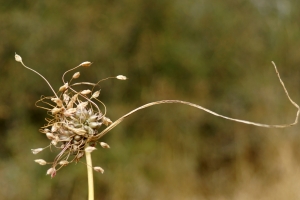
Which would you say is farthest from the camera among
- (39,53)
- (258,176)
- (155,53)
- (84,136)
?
(155,53)

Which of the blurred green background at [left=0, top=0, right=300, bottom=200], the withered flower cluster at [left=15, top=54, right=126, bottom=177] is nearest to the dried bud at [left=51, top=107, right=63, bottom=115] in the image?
the withered flower cluster at [left=15, top=54, right=126, bottom=177]

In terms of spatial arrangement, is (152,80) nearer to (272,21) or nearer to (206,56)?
(206,56)

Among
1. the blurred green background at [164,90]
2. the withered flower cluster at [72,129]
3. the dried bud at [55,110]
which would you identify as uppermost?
the dried bud at [55,110]

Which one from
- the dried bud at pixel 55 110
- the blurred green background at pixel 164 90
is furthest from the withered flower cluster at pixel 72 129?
the blurred green background at pixel 164 90

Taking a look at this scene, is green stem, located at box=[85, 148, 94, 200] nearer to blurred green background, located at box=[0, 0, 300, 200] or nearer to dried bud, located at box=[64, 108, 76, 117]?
dried bud, located at box=[64, 108, 76, 117]

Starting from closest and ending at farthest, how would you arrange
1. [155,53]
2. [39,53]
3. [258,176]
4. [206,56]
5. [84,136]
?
1. [84,136]
2. [39,53]
3. [258,176]
4. [155,53]
5. [206,56]

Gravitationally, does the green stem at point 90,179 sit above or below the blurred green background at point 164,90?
above

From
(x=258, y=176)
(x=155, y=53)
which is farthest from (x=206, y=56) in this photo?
(x=258, y=176)

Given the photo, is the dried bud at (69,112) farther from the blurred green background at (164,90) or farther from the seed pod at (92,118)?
the blurred green background at (164,90)
